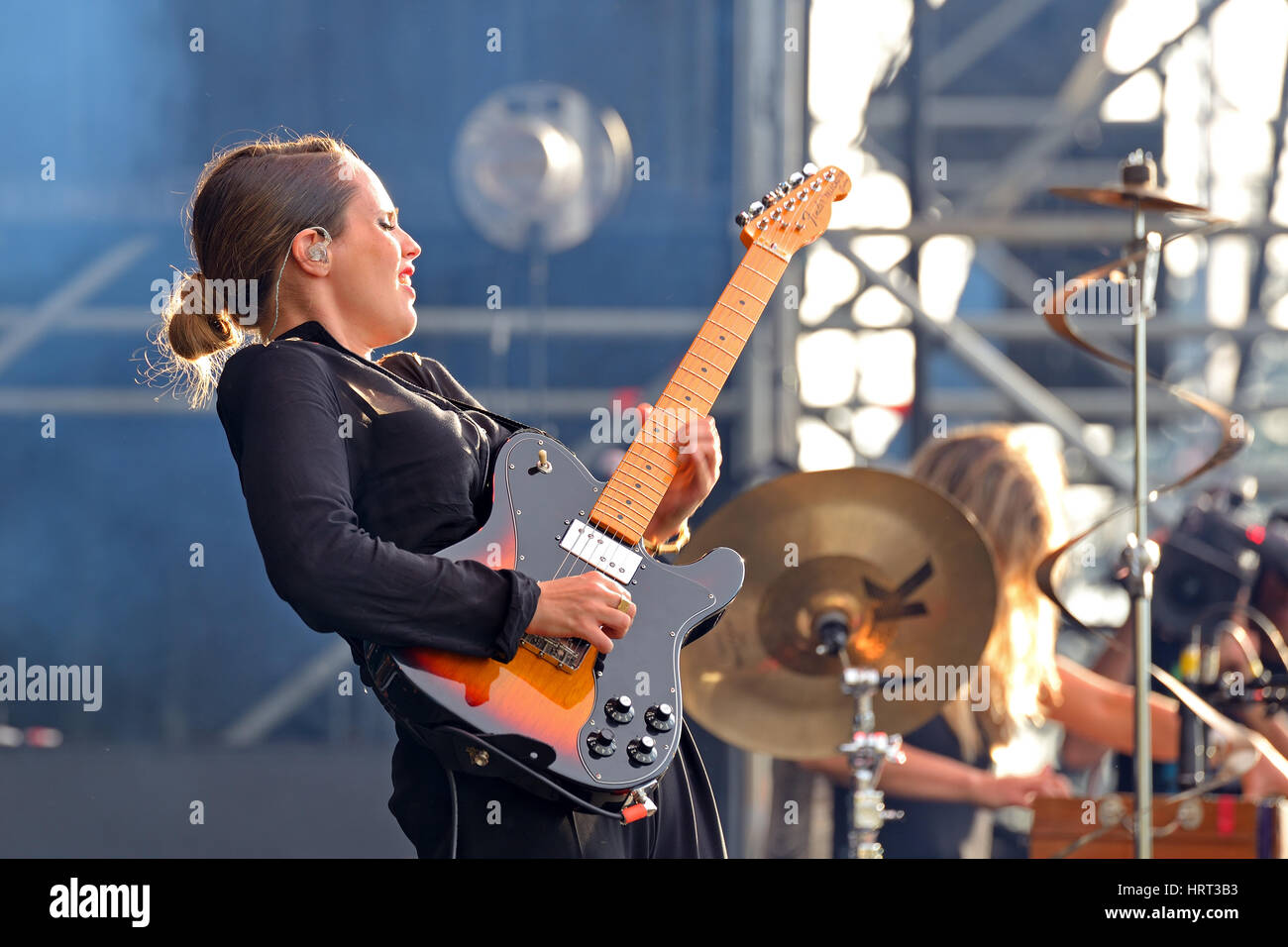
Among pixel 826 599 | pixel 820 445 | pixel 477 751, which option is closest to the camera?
pixel 477 751

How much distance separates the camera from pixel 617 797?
1581 millimetres

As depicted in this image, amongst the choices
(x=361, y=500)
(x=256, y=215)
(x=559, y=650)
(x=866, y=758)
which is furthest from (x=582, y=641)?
(x=866, y=758)

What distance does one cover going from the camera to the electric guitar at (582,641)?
1573 millimetres

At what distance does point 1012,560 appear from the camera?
318cm

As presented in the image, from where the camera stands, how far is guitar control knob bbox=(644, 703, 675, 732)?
160 cm

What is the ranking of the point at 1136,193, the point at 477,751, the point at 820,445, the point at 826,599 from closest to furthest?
the point at 477,751, the point at 1136,193, the point at 826,599, the point at 820,445

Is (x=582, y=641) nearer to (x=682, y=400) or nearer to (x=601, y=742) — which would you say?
(x=601, y=742)

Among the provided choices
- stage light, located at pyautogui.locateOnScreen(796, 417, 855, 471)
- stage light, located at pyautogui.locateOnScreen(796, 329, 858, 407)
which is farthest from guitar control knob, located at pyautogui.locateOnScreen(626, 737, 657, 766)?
stage light, located at pyautogui.locateOnScreen(796, 329, 858, 407)

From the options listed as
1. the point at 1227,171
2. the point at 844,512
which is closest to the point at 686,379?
the point at 844,512

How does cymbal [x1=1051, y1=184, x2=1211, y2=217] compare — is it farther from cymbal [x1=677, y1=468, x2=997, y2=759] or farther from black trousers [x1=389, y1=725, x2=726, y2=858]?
black trousers [x1=389, y1=725, x2=726, y2=858]

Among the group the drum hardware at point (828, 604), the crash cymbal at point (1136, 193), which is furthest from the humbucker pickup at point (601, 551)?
the crash cymbal at point (1136, 193)

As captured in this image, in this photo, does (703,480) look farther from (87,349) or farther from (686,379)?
(87,349)

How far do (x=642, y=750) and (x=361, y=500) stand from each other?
1.37 ft

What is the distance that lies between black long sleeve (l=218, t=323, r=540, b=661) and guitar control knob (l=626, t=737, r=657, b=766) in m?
0.16
